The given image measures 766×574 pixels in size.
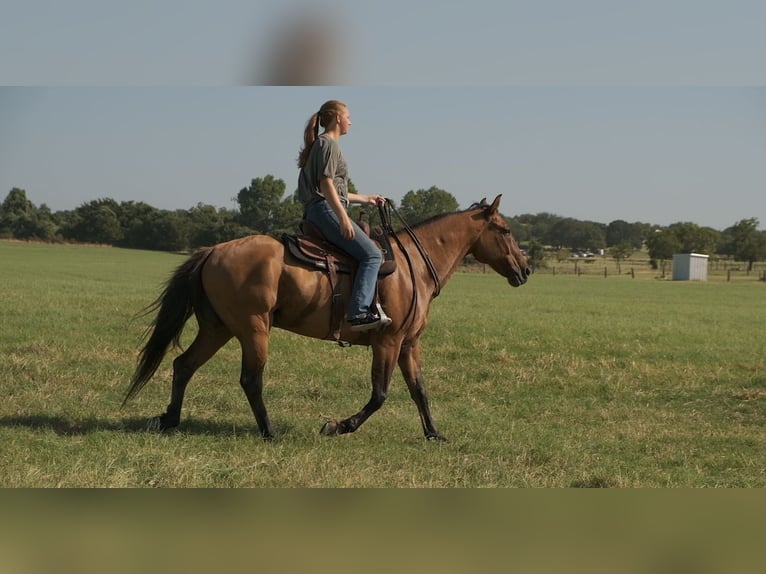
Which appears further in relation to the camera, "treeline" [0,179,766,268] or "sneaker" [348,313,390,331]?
"treeline" [0,179,766,268]

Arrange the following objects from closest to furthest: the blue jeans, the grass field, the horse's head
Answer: the grass field
the blue jeans
the horse's head

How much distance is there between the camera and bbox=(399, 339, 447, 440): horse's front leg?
742 cm

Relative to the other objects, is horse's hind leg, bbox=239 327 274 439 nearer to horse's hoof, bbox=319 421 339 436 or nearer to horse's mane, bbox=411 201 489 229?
horse's hoof, bbox=319 421 339 436

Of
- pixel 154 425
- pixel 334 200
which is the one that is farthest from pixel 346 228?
pixel 154 425

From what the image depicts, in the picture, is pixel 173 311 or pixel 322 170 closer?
pixel 322 170

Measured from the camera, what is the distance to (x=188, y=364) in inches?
283

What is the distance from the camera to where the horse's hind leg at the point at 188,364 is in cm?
705

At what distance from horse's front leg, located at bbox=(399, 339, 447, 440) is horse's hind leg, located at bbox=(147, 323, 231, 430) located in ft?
5.81

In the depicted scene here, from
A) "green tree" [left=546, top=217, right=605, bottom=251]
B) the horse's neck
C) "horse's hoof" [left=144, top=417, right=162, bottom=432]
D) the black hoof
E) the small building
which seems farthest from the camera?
"green tree" [left=546, top=217, right=605, bottom=251]

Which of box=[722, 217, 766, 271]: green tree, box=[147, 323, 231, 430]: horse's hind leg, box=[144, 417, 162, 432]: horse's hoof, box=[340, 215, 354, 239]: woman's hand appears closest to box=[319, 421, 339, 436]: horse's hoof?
box=[147, 323, 231, 430]: horse's hind leg

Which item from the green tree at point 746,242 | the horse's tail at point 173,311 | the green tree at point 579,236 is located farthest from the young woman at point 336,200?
the green tree at point 746,242

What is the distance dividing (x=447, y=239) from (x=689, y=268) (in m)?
65.5

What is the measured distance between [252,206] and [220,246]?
3717 centimetres

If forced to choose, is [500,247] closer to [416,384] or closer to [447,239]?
[447,239]
